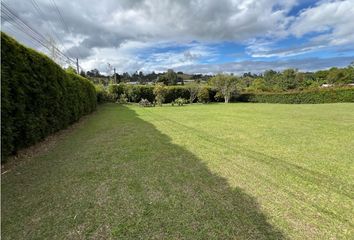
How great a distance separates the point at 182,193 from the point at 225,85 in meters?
28.4

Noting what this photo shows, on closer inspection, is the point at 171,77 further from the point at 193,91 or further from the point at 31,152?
the point at 31,152

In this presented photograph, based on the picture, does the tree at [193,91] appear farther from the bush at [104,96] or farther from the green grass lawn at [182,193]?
the green grass lawn at [182,193]

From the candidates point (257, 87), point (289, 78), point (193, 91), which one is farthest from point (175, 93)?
point (289, 78)

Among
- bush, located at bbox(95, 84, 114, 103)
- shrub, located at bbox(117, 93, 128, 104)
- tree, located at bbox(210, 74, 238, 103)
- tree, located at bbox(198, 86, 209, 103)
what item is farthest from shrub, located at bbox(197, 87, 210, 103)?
bush, located at bbox(95, 84, 114, 103)

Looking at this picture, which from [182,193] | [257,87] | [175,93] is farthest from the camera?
[257,87]

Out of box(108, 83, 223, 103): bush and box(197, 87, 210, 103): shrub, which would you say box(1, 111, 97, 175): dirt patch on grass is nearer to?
box(108, 83, 223, 103): bush

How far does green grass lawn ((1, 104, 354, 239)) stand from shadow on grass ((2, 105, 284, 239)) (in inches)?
0.5

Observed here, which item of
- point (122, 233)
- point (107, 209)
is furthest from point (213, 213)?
point (107, 209)

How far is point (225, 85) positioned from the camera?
30.2 meters

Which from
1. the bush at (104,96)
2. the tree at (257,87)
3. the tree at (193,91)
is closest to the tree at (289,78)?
the tree at (257,87)

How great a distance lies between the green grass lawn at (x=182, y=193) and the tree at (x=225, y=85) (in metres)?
24.9

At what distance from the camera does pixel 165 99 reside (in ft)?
99.8

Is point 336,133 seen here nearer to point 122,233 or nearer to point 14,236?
point 122,233

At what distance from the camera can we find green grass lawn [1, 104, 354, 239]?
2.40 meters
